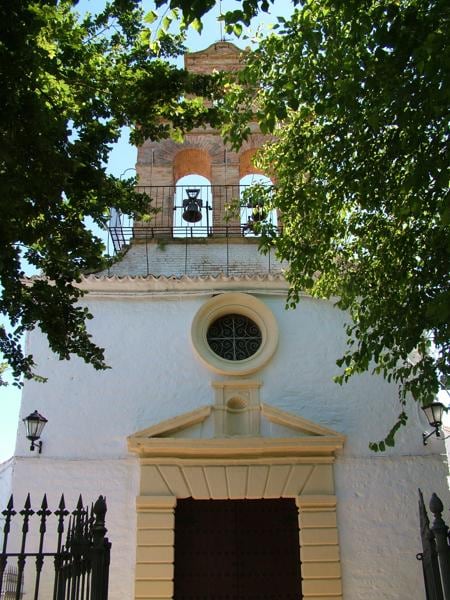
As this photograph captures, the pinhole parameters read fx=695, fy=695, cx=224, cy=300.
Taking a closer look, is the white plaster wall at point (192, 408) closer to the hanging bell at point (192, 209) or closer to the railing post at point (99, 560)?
the hanging bell at point (192, 209)

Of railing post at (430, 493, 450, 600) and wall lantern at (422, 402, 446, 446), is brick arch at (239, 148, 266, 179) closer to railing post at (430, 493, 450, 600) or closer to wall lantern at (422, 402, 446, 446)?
wall lantern at (422, 402, 446, 446)

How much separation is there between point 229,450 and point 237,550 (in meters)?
1.24

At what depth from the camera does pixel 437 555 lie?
418 cm

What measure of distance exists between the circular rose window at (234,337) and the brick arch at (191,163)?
3.18m

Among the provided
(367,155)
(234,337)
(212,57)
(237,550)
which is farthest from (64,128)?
(212,57)

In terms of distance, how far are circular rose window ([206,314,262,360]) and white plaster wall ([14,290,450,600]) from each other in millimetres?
379

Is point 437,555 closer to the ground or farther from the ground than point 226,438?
closer to the ground

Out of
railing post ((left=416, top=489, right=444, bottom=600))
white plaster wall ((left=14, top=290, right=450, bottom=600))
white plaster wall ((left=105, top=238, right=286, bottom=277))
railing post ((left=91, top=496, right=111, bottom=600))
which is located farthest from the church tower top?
railing post ((left=416, top=489, right=444, bottom=600))

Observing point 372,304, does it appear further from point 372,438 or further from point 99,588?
point 99,588

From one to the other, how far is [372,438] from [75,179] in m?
5.51

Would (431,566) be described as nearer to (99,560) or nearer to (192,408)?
(99,560)

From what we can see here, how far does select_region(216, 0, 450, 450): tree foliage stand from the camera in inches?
211

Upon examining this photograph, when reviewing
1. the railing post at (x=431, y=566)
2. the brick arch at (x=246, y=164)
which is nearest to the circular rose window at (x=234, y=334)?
the brick arch at (x=246, y=164)

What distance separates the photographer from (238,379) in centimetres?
959
